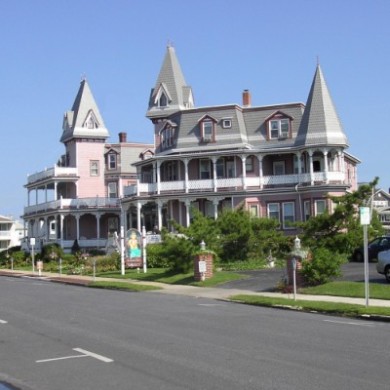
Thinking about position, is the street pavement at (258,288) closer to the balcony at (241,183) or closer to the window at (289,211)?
the balcony at (241,183)

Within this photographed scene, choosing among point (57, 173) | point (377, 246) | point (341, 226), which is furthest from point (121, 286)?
point (57, 173)

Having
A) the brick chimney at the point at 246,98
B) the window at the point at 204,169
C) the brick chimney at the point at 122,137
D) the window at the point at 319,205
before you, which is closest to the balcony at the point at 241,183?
the window at the point at 319,205

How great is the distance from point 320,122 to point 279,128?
391cm

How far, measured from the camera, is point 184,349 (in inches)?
464

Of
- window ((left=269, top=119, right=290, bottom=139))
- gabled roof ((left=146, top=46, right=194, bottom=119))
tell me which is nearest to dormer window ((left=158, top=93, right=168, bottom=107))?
gabled roof ((left=146, top=46, right=194, bottom=119))

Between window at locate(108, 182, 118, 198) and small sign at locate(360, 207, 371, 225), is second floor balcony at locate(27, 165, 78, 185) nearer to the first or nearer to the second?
window at locate(108, 182, 118, 198)

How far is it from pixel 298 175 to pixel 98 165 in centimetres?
2591

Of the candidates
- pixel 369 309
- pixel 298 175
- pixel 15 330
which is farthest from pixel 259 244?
pixel 15 330

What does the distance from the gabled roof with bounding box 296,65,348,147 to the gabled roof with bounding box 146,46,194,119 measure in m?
12.5

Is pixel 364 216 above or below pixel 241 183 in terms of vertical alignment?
→ below

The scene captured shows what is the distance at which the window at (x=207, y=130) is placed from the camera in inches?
2058

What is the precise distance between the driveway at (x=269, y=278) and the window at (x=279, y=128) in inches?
782

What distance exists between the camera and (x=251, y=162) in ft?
170

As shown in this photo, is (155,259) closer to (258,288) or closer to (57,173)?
(258,288)
